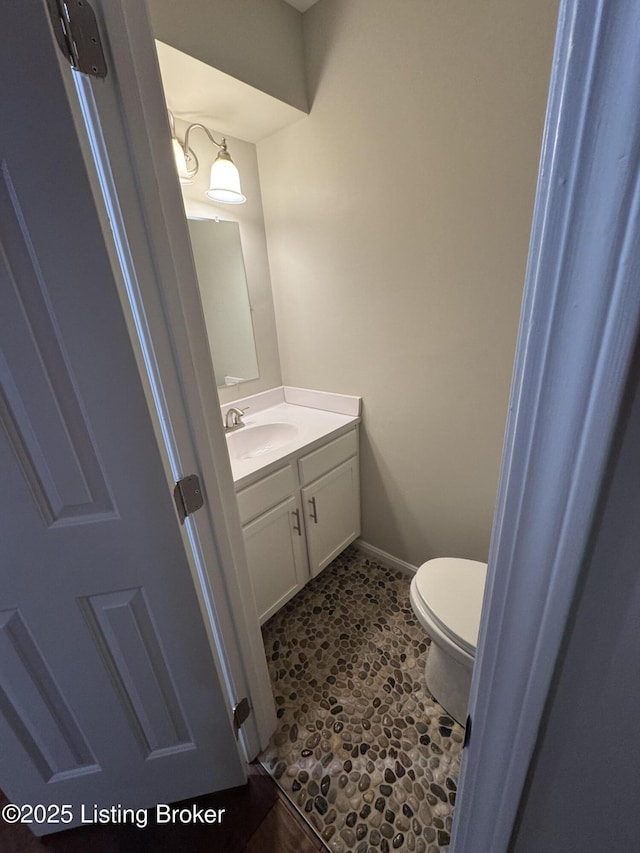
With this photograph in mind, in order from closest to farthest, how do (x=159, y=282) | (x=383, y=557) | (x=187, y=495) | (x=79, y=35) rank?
(x=79, y=35), (x=159, y=282), (x=187, y=495), (x=383, y=557)

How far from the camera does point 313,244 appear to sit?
5.34 feet

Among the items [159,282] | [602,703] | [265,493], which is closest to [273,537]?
[265,493]

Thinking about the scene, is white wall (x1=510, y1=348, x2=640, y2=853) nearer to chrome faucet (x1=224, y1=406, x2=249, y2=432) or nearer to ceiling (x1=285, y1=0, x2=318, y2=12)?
chrome faucet (x1=224, y1=406, x2=249, y2=432)

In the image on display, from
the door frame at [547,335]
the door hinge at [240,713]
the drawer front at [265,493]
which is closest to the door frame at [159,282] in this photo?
the door frame at [547,335]

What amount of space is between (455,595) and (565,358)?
1149mm

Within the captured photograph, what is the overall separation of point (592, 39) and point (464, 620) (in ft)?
4.23

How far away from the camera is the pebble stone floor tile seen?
3.24 ft

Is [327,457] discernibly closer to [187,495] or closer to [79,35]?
[187,495]

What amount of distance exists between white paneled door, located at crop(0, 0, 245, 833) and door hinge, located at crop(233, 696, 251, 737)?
2.0 inches

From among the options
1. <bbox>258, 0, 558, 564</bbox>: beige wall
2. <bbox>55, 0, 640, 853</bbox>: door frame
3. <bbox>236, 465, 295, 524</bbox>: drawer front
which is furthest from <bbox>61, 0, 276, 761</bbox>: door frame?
<bbox>258, 0, 558, 564</bbox>: beige wall

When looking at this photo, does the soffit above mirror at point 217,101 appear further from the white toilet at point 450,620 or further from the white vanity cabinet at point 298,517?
the white toilet at point 450,620

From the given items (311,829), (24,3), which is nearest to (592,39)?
(24,3)

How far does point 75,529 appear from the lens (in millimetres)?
670

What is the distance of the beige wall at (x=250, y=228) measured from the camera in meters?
1.48
